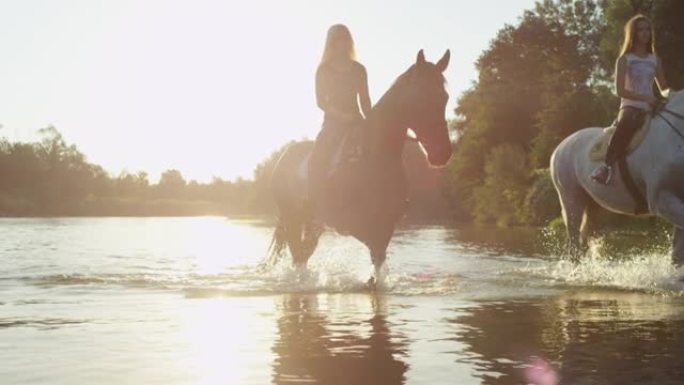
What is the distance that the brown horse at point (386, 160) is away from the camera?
1143 cm

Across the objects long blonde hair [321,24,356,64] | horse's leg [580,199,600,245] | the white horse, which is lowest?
horse's leg [580,199,600,245]

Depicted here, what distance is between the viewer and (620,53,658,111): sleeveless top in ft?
43.3

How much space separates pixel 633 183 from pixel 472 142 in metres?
57.2

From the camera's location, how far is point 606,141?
14.2 m

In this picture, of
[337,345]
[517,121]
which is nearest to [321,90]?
[337,345]

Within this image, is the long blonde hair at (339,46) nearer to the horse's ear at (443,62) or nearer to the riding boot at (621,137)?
the horse's ear at (443,62)

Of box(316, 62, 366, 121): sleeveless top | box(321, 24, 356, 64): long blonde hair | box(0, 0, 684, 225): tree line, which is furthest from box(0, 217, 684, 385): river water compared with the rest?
box(0, 0, 684, 225): tree line

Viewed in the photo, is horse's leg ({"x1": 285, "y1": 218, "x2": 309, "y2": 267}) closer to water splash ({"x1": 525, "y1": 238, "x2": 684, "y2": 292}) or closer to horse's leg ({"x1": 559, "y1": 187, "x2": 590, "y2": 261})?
water splash ({"x1": 525, "y1": 238, "x2": 684, "y2": 292})

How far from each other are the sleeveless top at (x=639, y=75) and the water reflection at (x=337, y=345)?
4.33m

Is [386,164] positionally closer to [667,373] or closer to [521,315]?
[521,315]

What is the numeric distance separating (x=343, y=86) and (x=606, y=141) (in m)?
4.22

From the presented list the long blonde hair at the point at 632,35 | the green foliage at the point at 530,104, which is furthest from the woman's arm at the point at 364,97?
the green foliage at the point at 530,104

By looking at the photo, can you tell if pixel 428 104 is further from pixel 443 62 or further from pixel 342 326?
pixel 342 326

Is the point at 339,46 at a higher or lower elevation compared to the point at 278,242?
higher
